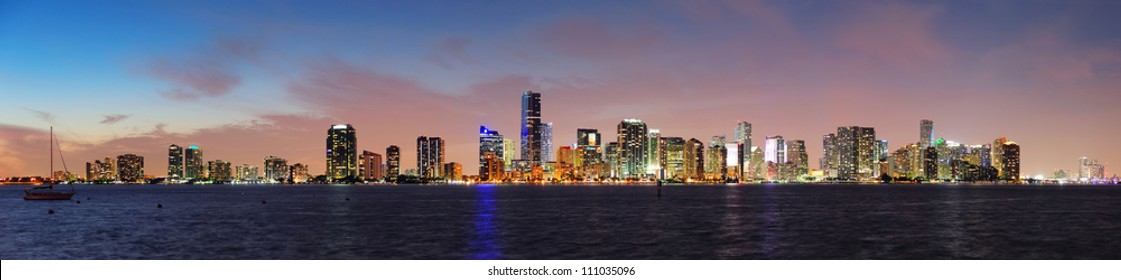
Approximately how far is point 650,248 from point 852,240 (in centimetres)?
1324

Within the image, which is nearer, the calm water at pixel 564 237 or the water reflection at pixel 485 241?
the water reflection at pixel 485 241

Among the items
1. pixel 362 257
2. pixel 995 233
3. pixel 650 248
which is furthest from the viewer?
pixel 995 233

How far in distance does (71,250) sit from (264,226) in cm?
1698

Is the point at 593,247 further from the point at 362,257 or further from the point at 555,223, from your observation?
the point at 555,223

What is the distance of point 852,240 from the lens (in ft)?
156

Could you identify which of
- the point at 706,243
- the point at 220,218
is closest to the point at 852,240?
the point at 706,243

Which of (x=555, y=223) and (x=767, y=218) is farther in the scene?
(x=767, y=218)

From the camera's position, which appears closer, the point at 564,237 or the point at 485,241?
the point at 485,241

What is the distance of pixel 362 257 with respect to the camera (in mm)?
38406

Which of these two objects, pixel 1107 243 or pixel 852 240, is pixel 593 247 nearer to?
pixel 852 240

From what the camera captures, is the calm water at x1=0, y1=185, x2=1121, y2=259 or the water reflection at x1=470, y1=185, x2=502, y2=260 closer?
the water reflection at x1=470, y1=185, x2=502, y2=260
